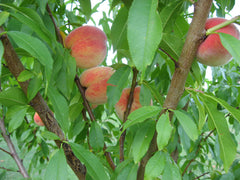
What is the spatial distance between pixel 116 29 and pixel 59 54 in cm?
14

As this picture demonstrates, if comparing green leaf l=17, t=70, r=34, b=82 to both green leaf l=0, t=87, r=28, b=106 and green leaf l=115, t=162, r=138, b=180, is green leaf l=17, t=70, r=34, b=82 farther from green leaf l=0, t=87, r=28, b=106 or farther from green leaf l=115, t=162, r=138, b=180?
green leaf l=115, t=162, r=138, b=180

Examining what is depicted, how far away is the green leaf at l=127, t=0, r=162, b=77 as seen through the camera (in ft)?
0.93

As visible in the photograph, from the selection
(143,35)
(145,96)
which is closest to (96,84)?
(145,96)

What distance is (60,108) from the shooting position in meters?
0.46

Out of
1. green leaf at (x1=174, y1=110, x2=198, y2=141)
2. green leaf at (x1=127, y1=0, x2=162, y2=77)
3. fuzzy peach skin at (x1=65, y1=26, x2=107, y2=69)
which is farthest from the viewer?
fuzzy peach skin at (x1=65, y1=26, x2=107, y2=69)

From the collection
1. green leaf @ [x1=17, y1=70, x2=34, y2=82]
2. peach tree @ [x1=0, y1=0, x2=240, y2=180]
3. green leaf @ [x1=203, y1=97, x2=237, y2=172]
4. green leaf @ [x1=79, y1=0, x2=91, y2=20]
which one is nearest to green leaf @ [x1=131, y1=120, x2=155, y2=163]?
peach tree @ [x1=0, y1=0, x2=240, y2=180]

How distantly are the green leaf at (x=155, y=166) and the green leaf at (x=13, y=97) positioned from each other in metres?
0.26

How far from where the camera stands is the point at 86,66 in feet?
2.12

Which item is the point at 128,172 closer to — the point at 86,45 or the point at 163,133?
the point at 163,133

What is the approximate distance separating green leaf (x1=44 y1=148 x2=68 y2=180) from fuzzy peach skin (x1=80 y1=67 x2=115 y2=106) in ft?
0.74

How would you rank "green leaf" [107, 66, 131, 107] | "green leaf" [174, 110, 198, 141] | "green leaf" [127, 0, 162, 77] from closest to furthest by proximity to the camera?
"green leaf" [127, 0, 162, 77], "green leaf" [174, 110, 198, 141], "green leaf" [107, 66, 131, 107]

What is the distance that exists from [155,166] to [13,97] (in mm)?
290

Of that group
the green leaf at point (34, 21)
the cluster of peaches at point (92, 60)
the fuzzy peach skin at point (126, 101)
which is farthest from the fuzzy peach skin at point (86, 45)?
the green leaf at point (34, 21)

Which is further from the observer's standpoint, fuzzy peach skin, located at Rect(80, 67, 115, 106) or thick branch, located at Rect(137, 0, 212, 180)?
fuzzy peach skin, located at Rect(80, 67, 115, 106)
